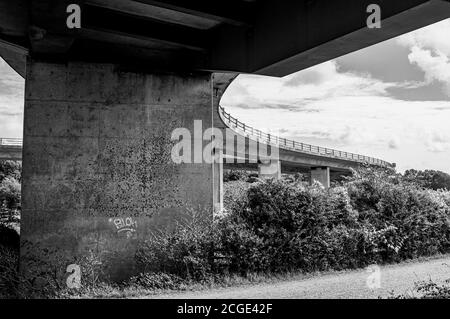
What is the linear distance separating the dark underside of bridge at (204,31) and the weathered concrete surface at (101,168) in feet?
1.95

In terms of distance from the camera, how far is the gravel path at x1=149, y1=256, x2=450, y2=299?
31.0 feet

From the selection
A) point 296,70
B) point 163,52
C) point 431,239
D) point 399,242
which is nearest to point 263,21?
point 296,70

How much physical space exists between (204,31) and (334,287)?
706cm

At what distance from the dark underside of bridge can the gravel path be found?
15.7ft

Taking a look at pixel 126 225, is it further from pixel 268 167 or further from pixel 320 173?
pixel 320 173

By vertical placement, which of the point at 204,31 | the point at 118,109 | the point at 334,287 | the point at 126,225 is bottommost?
the point at 334,287

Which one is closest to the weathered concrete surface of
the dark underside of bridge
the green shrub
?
the dark underside of bridge

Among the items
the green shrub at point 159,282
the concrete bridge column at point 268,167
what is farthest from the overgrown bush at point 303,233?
the concrete bridge column at point 268,167

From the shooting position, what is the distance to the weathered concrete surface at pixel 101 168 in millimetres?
11469

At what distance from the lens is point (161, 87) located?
12.5 m

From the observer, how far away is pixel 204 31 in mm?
12555

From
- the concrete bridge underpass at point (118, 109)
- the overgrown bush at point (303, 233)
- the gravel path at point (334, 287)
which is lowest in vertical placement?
the gravel path at point (334, 287)

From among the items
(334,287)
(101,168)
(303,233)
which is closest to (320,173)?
(303,233)

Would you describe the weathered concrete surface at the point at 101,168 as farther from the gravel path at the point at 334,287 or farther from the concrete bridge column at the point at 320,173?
the concrete bridge column at the point at 320,173
